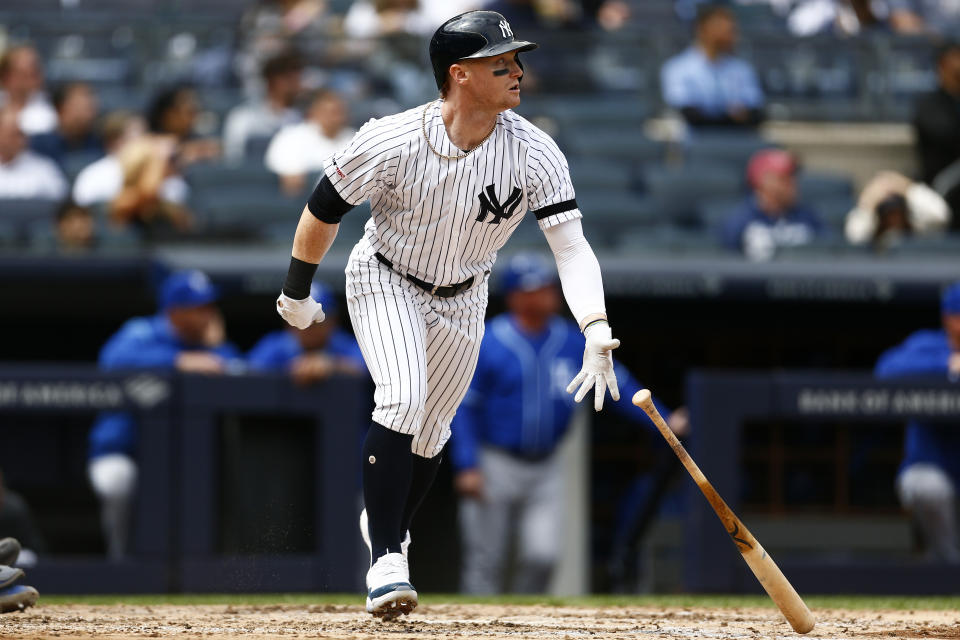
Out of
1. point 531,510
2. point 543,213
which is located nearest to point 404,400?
point 543,213

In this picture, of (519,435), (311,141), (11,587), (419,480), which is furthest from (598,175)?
(11,587)

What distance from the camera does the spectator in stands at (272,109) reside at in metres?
8.62

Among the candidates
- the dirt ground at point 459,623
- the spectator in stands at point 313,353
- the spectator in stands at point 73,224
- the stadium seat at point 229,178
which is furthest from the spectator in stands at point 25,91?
the dirt ground at point 459,623

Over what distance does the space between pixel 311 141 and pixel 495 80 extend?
4.61 m

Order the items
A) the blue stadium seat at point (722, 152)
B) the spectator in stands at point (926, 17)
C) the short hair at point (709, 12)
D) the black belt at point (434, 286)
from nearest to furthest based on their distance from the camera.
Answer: the black belt at point (434, 286) < the blue stadium seat at point (722, 152) < the short hair at point (709, 12) < the spectator in stands at point (926, 17)

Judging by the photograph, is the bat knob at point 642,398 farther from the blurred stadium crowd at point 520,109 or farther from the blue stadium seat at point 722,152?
the blue stadium seat at point 722,152

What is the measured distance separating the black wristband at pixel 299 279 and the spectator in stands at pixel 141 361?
2.46 meters

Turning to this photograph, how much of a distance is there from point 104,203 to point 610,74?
3.28 meters

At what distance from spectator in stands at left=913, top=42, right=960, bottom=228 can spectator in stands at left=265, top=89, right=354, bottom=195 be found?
3240 mm

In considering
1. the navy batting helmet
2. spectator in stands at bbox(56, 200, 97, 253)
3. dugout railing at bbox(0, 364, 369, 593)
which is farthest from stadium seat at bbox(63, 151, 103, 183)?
the navy batting helmet

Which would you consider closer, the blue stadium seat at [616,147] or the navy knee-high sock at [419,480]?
the navy knee-high sock at [419,480]

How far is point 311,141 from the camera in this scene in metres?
8.27

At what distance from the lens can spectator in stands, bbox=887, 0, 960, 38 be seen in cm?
1041

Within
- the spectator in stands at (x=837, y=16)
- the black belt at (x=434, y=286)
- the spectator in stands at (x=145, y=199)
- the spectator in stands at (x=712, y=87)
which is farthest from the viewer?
the spectator in stands at (x=837, y=16)
